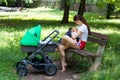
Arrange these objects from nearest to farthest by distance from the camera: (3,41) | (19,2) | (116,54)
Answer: (116,54), (3,41), (19,2)

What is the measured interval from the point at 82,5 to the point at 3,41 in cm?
1039

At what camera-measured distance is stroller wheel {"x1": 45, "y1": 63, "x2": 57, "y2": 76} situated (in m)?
7.36

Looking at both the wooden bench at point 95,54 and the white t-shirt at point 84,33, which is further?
the white t-shirt at point 84,33

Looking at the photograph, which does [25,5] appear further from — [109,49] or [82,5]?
[109,49]

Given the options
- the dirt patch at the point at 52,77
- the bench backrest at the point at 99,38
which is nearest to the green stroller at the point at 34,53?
the dirt patch at the point at 52,77

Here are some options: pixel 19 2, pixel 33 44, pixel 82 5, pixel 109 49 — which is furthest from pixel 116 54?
pixel 19 2

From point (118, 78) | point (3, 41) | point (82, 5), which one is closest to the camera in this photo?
point (118, 78)

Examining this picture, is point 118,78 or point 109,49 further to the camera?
point 109,49

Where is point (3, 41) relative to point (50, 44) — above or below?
below

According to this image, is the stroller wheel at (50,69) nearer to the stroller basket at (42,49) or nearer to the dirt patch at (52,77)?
the dirt patch at (52,77)

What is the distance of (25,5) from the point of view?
44.5 meters

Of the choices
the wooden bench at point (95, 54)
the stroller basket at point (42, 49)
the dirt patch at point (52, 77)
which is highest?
the stroller basket at point (42, 49)

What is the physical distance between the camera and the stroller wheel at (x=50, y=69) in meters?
7.36

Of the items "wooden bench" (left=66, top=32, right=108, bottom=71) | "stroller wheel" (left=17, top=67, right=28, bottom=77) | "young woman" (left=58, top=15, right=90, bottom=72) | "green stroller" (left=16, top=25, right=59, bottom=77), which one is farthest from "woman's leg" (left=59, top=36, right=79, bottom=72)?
"stroller wheel" (left=17, top=67, right=28, bottom=77)
